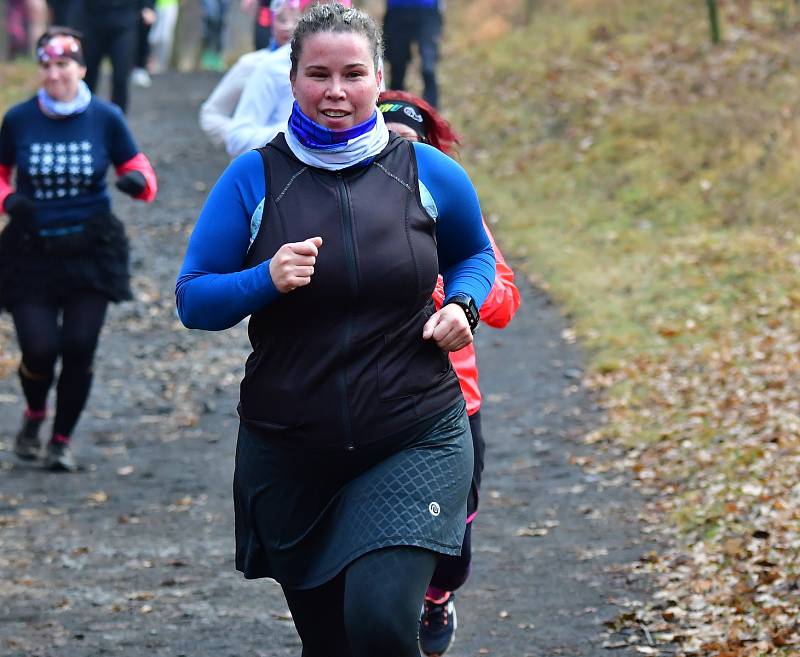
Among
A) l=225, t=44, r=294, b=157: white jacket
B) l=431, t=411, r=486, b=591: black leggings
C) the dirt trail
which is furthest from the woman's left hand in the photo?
l=225, t=44, r=294, b=157: white jacket

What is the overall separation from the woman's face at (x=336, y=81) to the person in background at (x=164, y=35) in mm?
20296

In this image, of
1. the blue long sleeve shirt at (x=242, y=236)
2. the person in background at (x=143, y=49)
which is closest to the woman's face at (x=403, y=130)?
the blue long sleeve shirt at (x=242, y=236)

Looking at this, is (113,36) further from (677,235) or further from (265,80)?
(265,80)

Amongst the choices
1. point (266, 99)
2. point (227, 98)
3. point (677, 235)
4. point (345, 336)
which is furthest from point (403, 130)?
point (677, 235)

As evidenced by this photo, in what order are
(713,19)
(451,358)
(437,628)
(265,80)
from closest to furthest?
(451,358) → (437,628) → (265,80) → (713,19)

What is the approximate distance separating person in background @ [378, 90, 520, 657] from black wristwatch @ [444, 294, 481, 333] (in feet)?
2.17

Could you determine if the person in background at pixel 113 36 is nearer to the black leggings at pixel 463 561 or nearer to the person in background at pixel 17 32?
the black leggings at pixel 463 561

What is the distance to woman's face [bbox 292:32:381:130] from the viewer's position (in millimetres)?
3621

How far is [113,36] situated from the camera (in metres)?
13.1

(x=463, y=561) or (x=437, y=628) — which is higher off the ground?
(x=463, y=561)

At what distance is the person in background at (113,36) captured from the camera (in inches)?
510

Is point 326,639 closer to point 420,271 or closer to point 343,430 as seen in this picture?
point 343,430

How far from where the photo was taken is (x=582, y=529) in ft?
23.7

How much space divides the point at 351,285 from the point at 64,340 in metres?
4.74
